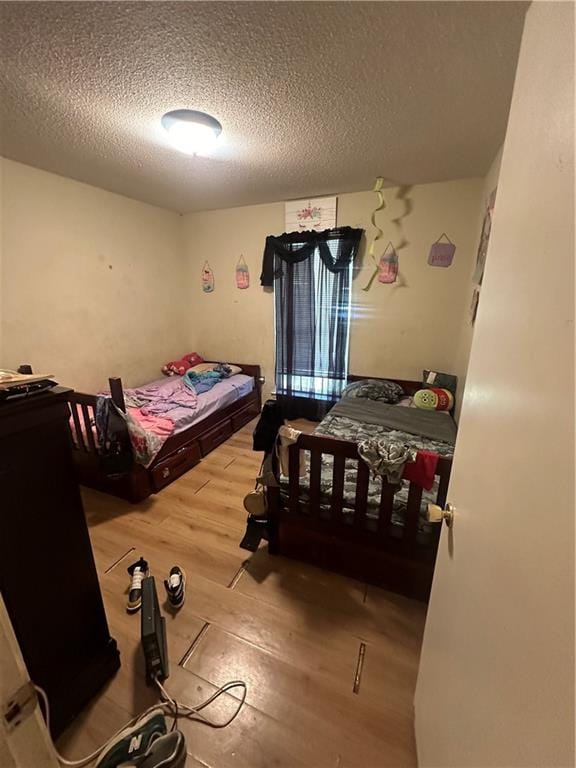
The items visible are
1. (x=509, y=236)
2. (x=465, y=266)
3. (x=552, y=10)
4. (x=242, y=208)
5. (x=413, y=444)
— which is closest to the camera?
(x=552, y=10)

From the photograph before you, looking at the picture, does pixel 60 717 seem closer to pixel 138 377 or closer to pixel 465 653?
pixel 465 653

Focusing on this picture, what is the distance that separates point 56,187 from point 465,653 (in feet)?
12.4

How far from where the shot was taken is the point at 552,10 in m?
0.49

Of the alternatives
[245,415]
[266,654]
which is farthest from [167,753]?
[245,415]

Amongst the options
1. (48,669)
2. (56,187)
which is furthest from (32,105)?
(48,669)

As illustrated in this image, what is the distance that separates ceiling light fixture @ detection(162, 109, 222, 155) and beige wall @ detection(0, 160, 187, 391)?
1.36m

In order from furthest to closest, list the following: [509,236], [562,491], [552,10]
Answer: [509,236] → [552,10] → [562,491]

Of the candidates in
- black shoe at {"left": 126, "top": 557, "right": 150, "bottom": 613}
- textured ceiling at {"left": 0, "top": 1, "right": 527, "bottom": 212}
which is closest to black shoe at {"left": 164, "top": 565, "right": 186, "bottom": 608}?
black shoe at {"left": 126, "top": 557, "right": 150, "bottom": 613}

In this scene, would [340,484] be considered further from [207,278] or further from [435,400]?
[207,278]

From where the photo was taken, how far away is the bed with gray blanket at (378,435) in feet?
5.09

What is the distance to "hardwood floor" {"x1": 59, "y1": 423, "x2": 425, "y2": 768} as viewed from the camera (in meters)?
1.04

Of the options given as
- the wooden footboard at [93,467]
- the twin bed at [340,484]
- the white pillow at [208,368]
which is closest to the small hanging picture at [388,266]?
the twin bed at [340,484]


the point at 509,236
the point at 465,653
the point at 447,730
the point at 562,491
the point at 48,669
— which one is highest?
the point at 509,236

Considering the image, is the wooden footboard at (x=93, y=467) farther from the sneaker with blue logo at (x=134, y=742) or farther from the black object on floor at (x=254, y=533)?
the sneaker with blue logo at (x=134, y=742)
